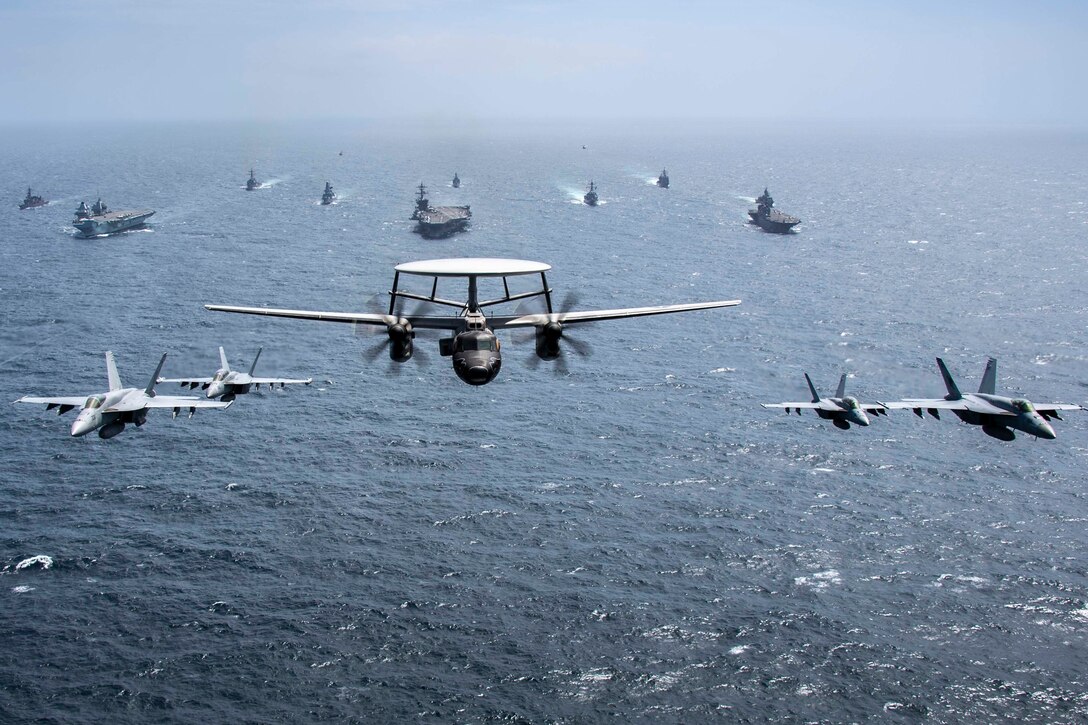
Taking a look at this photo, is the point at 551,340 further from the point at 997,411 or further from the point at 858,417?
the point at 997,411

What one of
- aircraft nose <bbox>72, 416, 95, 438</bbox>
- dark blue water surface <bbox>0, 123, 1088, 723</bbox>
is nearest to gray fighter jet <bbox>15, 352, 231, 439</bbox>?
aircraft nose <bbox>72, 416, 95, 438</bbox>

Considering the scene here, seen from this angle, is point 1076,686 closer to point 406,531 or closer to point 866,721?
point 866,721

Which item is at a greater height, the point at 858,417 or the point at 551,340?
the point at 551,340

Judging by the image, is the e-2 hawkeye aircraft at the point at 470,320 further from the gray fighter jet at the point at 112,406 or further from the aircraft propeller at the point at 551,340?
the gray fighter jet at the point at 112,406

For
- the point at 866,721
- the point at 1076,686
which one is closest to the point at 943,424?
the point at 1076,686

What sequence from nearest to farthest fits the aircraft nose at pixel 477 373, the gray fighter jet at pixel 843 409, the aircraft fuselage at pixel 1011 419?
the aircraft nose at pixel 477 373
the aircraft fuselage at pixel 1011 419
the gray fighter jet at pixel 843 409

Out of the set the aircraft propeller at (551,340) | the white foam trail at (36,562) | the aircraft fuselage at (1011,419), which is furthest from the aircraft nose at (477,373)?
the white foam trail at (36,562)

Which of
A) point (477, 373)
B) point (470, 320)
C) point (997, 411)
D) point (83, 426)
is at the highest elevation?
point (470, 320)

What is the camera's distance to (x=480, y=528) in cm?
11725

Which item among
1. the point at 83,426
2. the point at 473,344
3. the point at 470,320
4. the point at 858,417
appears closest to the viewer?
the point at 473,344

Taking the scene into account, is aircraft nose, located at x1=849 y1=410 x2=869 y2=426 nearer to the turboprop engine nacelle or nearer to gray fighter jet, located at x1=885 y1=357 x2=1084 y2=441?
gray fighter jet, located at x1=885 y1=357 x2=1084 y2=441

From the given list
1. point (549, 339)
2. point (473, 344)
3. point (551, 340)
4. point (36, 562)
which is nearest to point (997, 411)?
point (551, 340)

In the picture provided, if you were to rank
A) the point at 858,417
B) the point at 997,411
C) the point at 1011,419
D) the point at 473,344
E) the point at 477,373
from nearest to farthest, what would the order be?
the point at 477,373
the point at 473,344
the point at 1011,419
the point at 997,411
the point at 858,417

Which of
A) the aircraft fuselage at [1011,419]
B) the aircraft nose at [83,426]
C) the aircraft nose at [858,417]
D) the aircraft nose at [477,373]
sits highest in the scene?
the aircraft nose at [477,373]
